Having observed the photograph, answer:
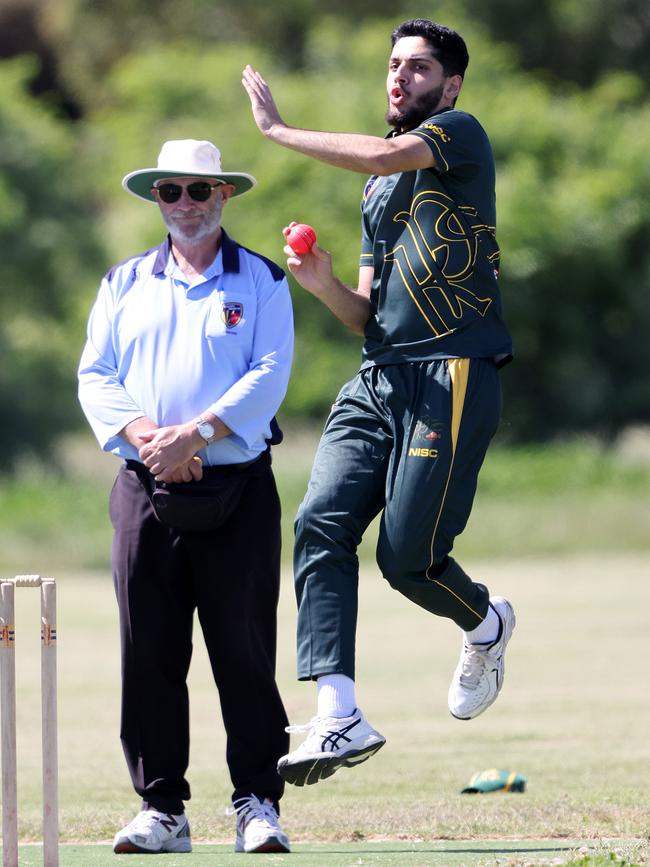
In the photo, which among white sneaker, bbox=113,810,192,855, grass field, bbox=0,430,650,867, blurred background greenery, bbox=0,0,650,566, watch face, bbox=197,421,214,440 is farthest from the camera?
blurred background greenery, bbox=0,0,650,566

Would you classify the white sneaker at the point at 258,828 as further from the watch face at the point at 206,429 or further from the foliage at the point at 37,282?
the foliage at the point at 37,282

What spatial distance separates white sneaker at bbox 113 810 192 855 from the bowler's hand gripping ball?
1928 millimetres

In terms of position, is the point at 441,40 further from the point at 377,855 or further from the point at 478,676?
the point at 377,855

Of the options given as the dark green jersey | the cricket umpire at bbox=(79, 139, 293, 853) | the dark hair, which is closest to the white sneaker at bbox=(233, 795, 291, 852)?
the cricket umpire at bbox=(79, 139, 293, 853)

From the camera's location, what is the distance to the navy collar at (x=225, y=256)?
5762 mm

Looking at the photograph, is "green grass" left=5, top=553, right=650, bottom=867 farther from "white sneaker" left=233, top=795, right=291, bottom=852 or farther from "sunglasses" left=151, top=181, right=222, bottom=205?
"sunglasses" left=151, top=181, right=222, bottom=205

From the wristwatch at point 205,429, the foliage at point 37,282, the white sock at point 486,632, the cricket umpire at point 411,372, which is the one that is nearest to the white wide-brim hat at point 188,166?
the cricket umpire at point 411,372

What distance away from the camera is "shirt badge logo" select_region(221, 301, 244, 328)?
5.65 m

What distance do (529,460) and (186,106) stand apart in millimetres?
14613

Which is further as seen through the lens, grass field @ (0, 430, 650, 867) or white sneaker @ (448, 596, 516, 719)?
grass field @ (0, 430, 650, 867)

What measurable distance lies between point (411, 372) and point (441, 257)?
37 cm

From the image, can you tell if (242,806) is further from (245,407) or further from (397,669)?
(397,669)

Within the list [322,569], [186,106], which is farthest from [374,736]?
[186,106]

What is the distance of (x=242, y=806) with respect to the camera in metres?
5.69
